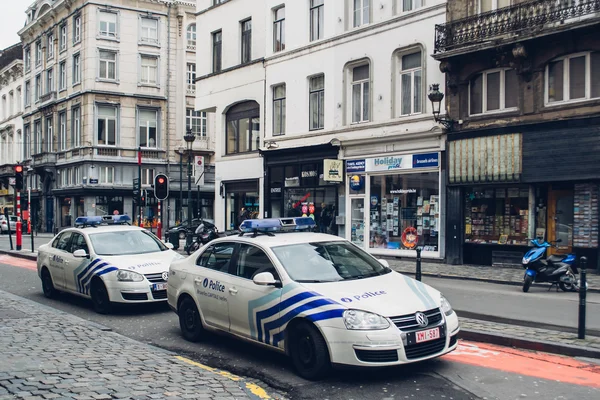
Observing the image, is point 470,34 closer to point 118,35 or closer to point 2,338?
point 2,338

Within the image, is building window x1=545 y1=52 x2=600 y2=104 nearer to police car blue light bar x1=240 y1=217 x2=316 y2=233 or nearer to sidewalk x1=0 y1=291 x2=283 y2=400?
police car blue light bar x1=240 y1=217 x2=316 y2=233

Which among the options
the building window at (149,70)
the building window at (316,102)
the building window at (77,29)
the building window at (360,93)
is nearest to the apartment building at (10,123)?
the building window at (77,29)

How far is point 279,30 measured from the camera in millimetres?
26672

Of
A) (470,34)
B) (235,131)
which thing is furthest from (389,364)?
(235,131)

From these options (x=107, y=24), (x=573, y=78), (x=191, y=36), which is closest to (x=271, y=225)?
(x=573, y=78)

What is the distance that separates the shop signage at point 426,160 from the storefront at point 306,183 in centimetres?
336

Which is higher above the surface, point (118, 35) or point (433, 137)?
point (118, 35)

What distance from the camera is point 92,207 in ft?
152

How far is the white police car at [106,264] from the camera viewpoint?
1070cm

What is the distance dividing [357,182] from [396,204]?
184cm

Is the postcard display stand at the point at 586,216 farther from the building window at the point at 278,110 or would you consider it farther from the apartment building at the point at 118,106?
the apartment building at the point at 118,106

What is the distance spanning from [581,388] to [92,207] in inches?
1725

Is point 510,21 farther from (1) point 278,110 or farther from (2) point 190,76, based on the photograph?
(2) point 190,76

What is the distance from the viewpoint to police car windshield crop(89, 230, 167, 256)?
460 inches
